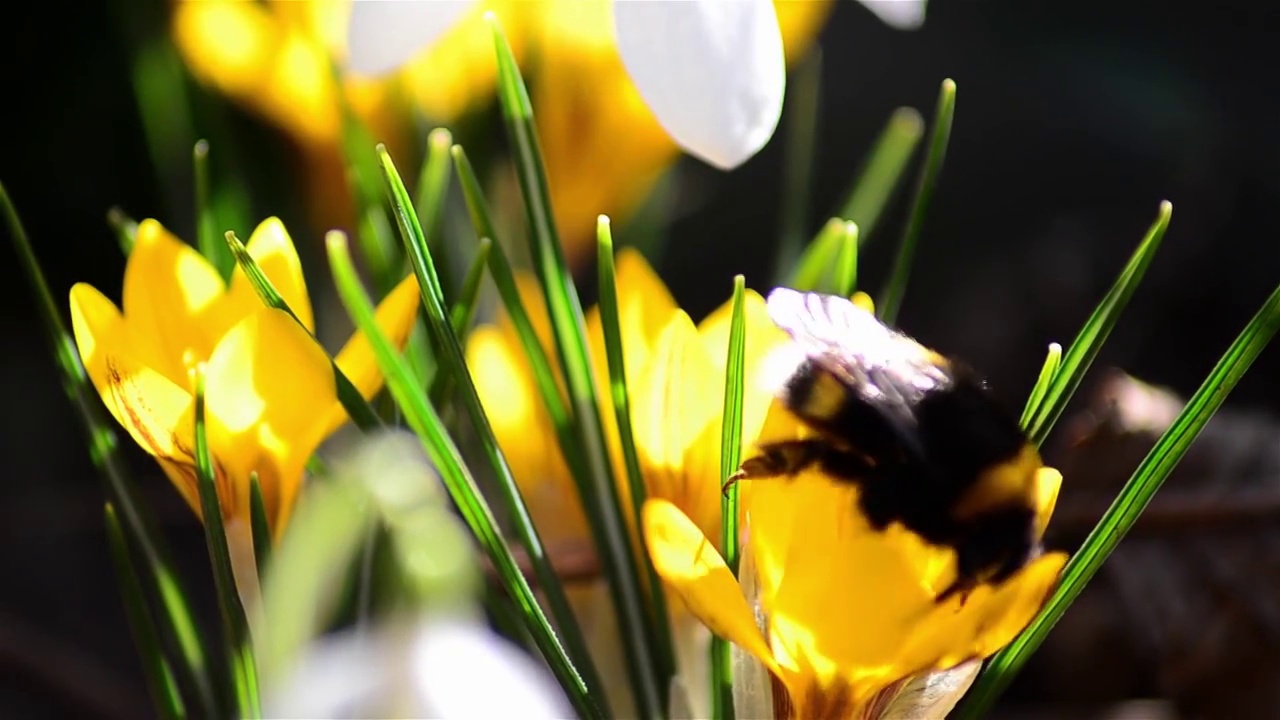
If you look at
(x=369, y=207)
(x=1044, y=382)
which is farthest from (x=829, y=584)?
(x=369, y=207)

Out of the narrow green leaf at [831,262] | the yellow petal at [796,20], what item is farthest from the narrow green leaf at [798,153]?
the narrow green leaf at [831,262]

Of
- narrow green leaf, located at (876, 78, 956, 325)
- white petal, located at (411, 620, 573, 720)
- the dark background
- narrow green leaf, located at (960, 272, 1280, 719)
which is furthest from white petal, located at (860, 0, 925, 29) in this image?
the dark background

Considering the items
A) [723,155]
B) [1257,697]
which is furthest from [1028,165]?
[723,155]

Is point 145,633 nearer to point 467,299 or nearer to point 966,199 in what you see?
point 467,299

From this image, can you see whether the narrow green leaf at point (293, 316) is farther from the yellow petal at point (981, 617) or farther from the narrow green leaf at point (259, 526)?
the yellow petal at point (981, 617)

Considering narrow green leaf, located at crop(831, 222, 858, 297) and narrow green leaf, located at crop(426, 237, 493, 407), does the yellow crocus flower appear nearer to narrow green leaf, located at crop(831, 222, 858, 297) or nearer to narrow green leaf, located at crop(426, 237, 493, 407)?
narrow green leaf, located at crop(426, 237, 493, 407)
